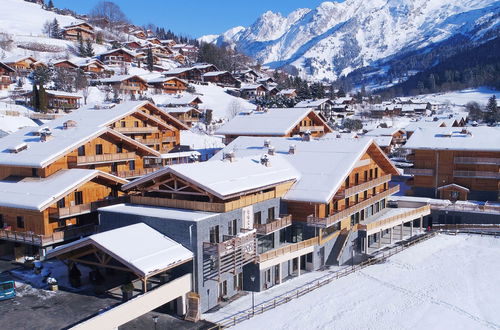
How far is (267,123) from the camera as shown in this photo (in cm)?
5816

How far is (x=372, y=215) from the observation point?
4378cm

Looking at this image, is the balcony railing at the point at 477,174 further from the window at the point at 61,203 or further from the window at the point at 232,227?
the window at the point at 61,203

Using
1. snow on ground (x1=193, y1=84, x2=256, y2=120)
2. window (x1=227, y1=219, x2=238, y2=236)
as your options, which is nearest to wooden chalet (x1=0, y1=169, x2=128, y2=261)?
window (x1=227, y1=219, x2=238, y2=236)

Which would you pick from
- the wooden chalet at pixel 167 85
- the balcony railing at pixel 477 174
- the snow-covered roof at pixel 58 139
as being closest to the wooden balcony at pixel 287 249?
the snow-covered roof at pixel 58 139

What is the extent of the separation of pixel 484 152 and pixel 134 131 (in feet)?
123

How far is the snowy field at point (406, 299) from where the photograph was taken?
82.0 ft

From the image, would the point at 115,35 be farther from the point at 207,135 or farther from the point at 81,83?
the point at 207,135

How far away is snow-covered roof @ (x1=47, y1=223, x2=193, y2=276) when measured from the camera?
22.6 metres

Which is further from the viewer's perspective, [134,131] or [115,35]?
[115,35]

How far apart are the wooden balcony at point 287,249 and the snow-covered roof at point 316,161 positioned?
10.1ft

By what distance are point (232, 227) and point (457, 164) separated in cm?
3292

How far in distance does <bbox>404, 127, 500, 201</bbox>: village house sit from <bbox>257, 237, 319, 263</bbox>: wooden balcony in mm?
24280

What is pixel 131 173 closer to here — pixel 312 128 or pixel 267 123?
pixel 267 123

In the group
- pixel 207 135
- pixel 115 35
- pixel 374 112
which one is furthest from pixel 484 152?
pixel 115 35
